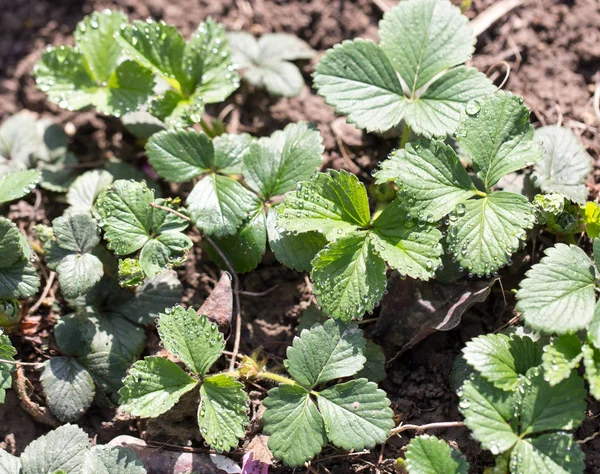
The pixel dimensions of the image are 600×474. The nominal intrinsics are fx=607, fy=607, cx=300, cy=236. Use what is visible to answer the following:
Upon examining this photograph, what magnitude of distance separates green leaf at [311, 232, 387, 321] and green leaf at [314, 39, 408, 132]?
0.57 meters

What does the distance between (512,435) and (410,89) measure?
1382mm

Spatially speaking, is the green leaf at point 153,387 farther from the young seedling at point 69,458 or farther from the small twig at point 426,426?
the small twig at point 426,426

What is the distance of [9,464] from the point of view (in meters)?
2.21

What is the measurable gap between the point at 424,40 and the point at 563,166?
77 cm

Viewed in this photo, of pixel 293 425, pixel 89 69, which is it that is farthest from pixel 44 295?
pixel 293 425

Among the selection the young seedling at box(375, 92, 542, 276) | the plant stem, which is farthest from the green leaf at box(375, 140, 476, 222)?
the plant stem

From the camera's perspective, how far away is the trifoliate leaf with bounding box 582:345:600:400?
1.89 m

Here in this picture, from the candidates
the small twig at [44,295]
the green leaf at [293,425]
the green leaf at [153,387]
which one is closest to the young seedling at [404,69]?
the green leaf at [293,425]

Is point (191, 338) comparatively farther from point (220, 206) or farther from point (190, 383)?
point (220, 206)

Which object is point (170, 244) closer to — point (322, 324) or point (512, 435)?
point (322, 324)

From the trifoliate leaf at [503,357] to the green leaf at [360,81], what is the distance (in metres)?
0.97

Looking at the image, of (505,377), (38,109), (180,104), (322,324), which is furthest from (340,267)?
(38,109)

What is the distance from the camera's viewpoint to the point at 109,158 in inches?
123

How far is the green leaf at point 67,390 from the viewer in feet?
7.75
